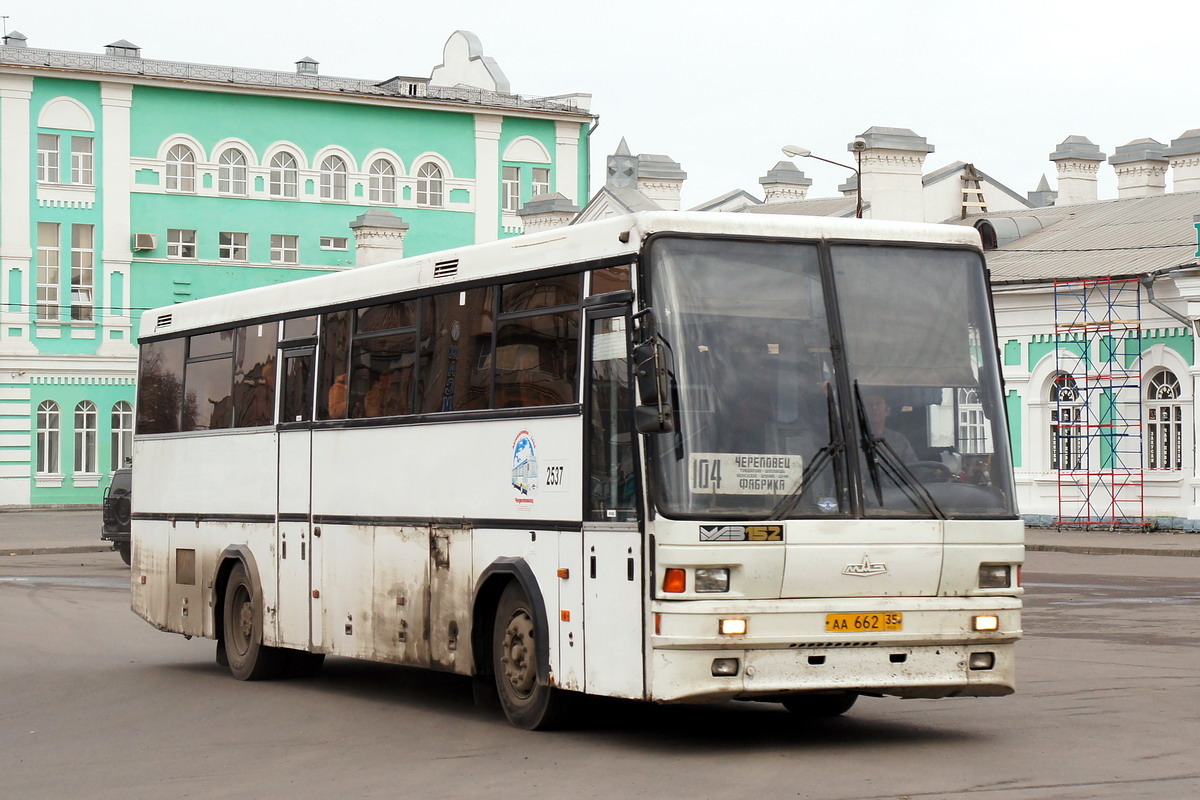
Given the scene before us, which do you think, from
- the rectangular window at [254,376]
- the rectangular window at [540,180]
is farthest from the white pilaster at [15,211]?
the rectangular window at [254,376]

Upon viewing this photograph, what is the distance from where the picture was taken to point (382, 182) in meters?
68.7

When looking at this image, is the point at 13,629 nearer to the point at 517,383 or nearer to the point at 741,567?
the point at 517,383

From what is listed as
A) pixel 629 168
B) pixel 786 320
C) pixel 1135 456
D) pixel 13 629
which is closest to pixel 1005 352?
pixel 1135 456

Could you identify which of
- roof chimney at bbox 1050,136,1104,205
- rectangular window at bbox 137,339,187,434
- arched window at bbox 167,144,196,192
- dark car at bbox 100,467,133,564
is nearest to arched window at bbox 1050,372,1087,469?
roof chimney at bbox 1050,136,1104,205

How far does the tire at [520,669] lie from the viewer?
37.8ft

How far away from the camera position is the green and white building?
6078 centimetres

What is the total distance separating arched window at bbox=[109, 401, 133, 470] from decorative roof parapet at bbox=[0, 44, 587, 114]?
35.8 feet

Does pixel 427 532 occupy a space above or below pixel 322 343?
below

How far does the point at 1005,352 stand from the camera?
43562 mm

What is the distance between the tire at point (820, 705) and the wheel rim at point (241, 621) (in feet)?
17.0

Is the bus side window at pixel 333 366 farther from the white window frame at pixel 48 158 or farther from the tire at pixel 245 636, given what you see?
the white window frame at pixel 48 158

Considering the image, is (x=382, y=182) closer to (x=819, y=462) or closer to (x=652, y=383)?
(x=819, y=462)

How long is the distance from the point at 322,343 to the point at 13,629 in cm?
773

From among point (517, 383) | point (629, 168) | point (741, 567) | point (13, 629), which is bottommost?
point (13, 629)
